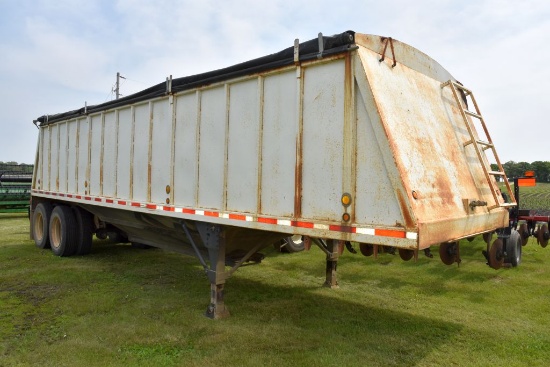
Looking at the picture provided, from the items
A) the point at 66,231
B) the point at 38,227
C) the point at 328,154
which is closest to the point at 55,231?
the point at 66,231

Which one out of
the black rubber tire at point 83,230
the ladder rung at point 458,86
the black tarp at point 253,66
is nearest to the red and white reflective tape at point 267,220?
the black tarp at point 253,66

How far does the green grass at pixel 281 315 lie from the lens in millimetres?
4211

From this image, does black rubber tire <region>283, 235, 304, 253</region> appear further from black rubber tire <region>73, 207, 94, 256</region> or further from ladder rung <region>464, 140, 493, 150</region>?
ladder rung <region>464, 140, 493, 150</region>

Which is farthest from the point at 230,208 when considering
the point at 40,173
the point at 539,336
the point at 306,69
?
the point at 40,173

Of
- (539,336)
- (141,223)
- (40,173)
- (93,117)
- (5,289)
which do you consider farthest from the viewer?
(40,173)

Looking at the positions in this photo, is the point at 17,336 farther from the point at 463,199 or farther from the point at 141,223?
the point at 463,199

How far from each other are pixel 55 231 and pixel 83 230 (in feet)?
3.37

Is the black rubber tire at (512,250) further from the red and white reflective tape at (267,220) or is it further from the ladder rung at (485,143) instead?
the red and white reflective tape at (267,220)

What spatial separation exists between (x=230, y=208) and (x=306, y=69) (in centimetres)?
184

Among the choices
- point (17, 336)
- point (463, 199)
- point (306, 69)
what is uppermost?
point (306, 69)

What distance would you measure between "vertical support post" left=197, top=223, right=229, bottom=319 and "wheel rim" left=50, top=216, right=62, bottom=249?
5988 millimetres

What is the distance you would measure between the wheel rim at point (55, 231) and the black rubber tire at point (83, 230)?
2.29 ft

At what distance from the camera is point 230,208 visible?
16.1ft

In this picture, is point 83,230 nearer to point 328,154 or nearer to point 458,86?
point 328,154
